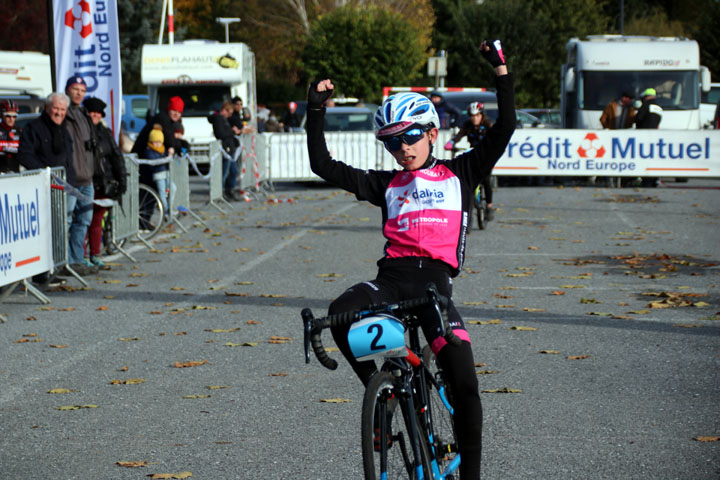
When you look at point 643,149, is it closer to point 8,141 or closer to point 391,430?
point 8,141

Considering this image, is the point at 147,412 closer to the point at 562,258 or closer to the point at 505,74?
the point at 505,74

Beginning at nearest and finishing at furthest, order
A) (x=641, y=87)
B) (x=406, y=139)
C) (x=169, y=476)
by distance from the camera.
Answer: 1. (x=406, y=139)
2. (x=169, y=476)
3. (x=641, y=87)

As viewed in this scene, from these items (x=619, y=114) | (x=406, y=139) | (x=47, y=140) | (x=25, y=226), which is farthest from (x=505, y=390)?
(x=619, y=114)

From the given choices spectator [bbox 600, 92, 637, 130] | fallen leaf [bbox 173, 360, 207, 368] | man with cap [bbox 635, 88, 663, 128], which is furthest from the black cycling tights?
spectator [bbox 600, 92, 637, 130]

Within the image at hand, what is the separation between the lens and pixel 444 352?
4.45 meters

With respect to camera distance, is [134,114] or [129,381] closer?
[129,381]

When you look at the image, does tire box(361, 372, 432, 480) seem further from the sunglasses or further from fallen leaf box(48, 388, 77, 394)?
fallen leaf box(48, 388, 77, 394)

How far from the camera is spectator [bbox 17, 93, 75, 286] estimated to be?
12125mm

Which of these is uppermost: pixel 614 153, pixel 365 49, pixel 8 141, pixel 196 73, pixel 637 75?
pixel 365 49

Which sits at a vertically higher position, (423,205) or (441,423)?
(423,205)

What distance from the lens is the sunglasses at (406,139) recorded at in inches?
180

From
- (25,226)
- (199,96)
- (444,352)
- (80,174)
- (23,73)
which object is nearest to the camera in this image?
(444,352)

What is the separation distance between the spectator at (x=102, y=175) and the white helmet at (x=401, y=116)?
9225 mm

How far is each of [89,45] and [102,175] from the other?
2.98m
